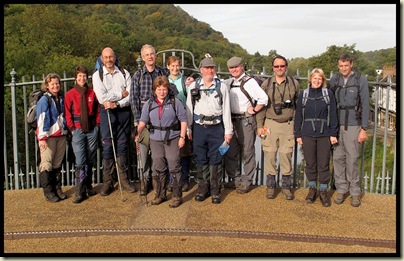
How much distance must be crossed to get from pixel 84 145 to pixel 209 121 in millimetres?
1855

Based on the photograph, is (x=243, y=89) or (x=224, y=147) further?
(x=243, y=89)

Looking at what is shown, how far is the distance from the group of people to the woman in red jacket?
0.01m

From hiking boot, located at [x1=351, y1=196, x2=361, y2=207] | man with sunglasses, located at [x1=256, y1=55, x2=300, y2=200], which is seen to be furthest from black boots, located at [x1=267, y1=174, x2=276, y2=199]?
hiking boot, located at [x1=351, y1=196, x2=361, y2=207]

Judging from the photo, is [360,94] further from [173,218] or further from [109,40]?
[109,40]

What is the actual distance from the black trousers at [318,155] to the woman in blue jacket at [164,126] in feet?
5.68

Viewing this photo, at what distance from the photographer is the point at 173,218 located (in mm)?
6285

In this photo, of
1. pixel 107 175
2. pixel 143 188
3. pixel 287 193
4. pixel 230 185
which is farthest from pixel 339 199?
pixel 107 175

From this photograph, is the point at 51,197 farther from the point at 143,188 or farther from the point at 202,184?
the point at 202,184

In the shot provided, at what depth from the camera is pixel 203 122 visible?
654cm

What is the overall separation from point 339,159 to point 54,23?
5381 centimetres

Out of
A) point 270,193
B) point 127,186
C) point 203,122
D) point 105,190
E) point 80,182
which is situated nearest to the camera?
point 203,122

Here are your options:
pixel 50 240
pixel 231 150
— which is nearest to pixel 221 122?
pixel 231 150

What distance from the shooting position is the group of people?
646 centimetres

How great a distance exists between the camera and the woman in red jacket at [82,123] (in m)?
6.68
